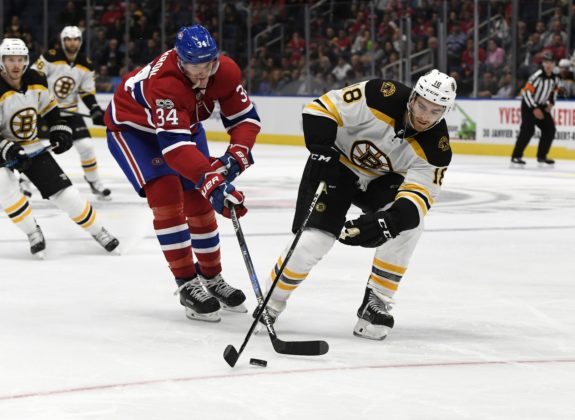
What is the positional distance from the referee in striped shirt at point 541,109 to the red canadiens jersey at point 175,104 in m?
8.37

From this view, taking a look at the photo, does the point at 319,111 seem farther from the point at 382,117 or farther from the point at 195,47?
the point at 195,47

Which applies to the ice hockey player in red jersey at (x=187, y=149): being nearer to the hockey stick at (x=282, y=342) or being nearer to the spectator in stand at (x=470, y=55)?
the hockey stick at (x=282, y=342)

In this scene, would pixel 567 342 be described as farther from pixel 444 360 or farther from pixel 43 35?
pixel 43 35

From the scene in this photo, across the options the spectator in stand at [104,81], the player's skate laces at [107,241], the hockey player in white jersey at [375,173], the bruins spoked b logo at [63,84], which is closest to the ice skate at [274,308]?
the hockey player in white jersey at [375,173]

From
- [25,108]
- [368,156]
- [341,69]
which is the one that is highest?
[368,156]

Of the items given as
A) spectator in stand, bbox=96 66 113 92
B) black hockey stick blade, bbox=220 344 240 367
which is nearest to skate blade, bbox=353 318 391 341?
black hockey stick blade, bbox=220 344 240 367

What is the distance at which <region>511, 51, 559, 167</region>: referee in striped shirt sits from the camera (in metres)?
12.4

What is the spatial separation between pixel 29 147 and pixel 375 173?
106 inches

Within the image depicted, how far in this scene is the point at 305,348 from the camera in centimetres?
367

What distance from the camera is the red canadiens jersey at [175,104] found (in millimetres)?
4148

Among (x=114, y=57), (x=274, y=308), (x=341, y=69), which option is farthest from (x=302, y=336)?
(x=114, y=57)

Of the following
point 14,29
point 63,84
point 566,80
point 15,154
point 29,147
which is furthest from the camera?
point 14,29

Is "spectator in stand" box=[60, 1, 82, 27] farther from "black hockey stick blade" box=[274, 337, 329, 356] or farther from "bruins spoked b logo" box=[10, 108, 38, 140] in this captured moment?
"black hockey stick blade" box=[274, 337, 329, 356]

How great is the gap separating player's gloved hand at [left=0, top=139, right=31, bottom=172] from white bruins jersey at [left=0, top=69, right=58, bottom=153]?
125 mm
